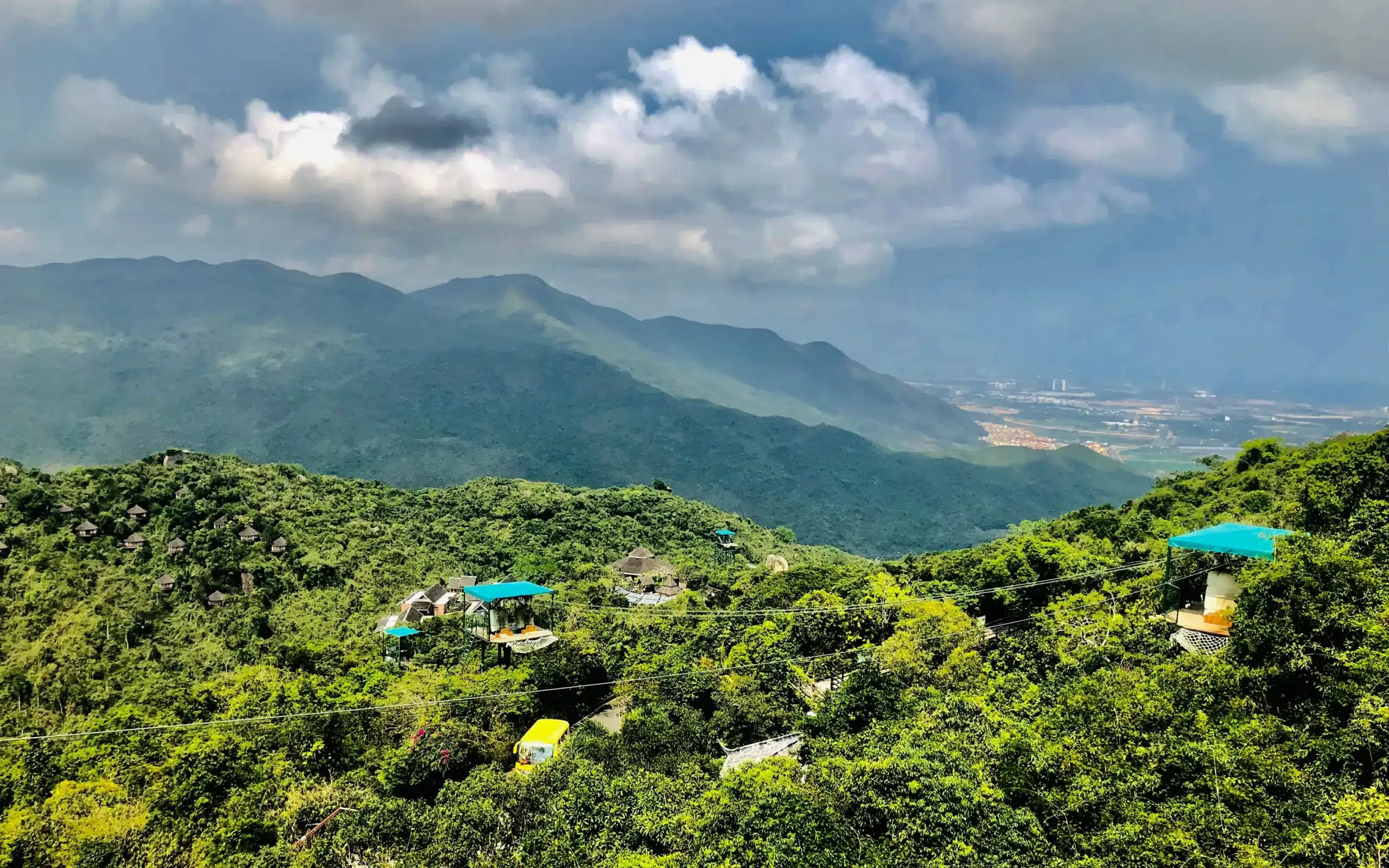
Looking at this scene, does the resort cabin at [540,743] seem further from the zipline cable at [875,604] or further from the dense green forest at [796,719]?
the zipline cable at [875,604]

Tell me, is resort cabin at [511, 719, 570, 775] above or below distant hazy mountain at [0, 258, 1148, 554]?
above

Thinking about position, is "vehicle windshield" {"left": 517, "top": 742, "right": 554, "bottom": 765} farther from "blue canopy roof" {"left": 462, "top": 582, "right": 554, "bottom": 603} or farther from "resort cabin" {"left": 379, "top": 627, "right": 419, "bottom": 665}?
"resort cabin" {"left": 379, "top": 627, "right": 419, "bottom": 665}

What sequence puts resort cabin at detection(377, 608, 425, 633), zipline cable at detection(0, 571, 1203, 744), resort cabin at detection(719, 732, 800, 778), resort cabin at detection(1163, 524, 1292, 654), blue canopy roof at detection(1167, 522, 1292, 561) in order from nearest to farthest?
blue canopy roof at detection(1167, 522, 1292, 561), resort cabin at detection(1163, 524, 1292, 654), zipline cable at detection(0, 571, 1203, 744), resort cabin at detection(719, 732, 800, 778), resort cabin at detection(377, 608, 425, 633)

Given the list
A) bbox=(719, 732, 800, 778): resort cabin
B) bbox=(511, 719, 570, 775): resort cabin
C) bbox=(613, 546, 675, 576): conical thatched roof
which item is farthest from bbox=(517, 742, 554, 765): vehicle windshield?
bbox=(613, 546, 675, 576): conical thatched roof

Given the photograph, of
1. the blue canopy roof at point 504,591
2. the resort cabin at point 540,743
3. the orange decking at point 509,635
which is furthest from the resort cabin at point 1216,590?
the orange decking at point 509,635

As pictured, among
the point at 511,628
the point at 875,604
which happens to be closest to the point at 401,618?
the point at 511,628
